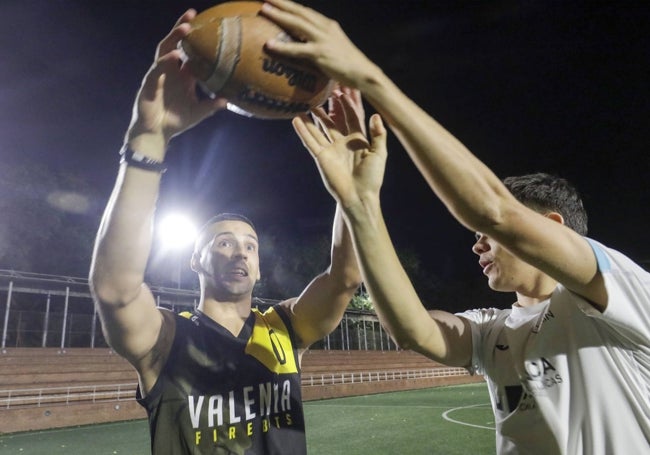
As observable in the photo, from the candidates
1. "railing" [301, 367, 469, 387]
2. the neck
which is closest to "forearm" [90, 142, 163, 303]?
the neck

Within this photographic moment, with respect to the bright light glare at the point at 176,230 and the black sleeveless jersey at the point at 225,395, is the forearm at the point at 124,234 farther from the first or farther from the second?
the bright light glare at the point at 176,230

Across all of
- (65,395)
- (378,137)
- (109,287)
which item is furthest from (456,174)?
(65,395)

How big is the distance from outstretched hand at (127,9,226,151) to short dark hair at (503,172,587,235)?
133 cm

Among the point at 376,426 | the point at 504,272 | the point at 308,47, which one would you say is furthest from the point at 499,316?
the point at 376,426

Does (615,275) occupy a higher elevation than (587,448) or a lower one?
higher

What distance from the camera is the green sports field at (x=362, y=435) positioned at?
8.79m

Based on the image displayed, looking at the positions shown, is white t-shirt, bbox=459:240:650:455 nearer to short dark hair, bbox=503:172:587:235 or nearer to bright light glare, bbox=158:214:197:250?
short dark hair, bbox=503:172:587:235

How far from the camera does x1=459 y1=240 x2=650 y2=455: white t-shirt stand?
4.79 ft

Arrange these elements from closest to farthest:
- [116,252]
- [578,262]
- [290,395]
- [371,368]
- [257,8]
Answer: [578,262] < [257,8] < [116,252] < [290,395] < [371,368]

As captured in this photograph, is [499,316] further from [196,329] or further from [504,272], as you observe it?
[196,329]

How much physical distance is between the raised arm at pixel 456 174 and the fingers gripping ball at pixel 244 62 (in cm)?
25

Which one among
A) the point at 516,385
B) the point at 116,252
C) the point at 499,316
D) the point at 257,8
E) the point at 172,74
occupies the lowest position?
the point at 516,385

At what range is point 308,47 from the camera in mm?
1467

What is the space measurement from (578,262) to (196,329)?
1.95 meters
